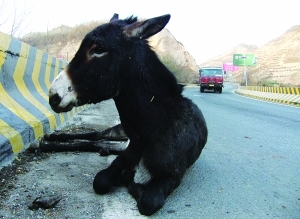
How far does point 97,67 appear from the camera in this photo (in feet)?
8.43

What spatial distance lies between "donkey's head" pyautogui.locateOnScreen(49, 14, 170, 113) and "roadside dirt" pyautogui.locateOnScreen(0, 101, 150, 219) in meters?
0.71

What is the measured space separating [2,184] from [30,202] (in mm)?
406

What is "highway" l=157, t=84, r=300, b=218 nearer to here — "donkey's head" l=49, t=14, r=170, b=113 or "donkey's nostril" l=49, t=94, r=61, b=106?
"donkey's head" l=49, t=14, r=170, b=113

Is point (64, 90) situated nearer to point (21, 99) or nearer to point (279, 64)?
point (21, 99)

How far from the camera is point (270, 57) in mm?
102688

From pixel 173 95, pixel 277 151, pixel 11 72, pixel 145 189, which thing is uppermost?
pixel 11 72

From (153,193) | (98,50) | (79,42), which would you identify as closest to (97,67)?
(98,50)

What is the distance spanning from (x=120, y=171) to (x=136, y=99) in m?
0.72

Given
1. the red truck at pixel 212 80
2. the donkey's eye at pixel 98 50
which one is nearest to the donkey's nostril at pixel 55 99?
the donkey's eye at pixel 98 50

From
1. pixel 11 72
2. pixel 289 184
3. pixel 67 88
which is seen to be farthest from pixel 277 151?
pixel 11 72

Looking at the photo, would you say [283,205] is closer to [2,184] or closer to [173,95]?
[173,95]

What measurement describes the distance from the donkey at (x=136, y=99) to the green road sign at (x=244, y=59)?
70.2m

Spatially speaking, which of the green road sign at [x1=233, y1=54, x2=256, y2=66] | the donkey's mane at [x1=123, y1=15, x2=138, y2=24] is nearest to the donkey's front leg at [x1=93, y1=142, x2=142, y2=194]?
the donkey's mane at [x1=123, y1=15, x2=138, y2=24]

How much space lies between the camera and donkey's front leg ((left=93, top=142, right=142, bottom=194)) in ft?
9.02
